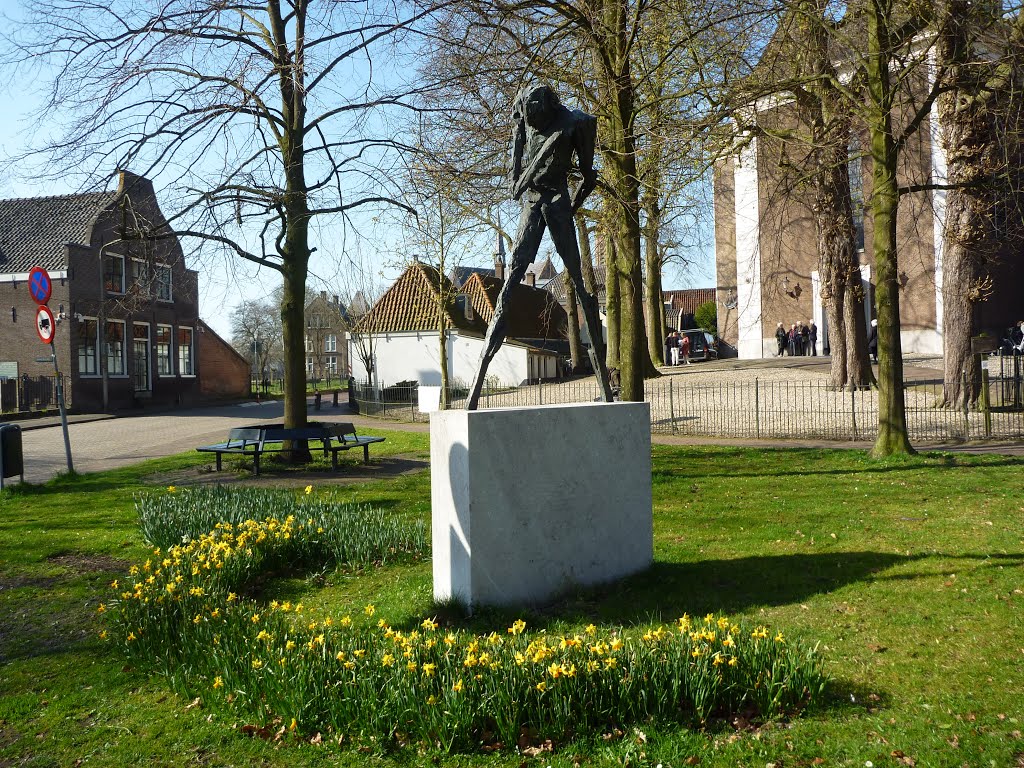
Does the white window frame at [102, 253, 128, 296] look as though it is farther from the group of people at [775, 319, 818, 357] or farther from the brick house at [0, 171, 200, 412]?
the group of people at [775, 319, 818, 357]

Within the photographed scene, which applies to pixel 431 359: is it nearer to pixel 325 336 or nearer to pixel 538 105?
pixel 325 336

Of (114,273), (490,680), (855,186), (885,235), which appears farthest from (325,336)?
(490,680)

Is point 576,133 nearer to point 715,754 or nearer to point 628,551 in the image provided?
point 628,551

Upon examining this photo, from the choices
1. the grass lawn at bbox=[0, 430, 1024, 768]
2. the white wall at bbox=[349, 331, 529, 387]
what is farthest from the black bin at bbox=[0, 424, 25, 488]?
the white wall at bbox=[349, 331, 529, 387]

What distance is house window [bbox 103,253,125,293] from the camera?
3516 centimetres

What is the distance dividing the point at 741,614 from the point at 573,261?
3017 mm

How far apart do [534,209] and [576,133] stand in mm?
677

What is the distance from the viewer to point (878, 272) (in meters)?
11.8

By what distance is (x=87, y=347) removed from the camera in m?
33.2

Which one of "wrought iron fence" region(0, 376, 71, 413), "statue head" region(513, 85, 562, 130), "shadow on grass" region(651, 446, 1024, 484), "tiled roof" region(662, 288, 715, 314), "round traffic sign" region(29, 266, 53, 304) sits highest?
"tiled roof" region(662, 288, 715, 314)

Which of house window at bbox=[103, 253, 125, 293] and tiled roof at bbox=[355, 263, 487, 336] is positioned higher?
house window at bbox=[103, 253, 125, 293]

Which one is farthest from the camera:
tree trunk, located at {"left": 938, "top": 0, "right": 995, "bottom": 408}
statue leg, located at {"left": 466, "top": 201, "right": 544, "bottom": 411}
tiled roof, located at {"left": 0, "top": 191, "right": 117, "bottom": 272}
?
tiled roof, located at {"left": 0, "top": 191, "right": 117, "bottom": 272}

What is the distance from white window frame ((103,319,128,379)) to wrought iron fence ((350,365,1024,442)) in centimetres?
1468

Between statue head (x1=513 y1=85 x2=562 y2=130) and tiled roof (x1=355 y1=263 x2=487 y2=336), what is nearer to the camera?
statue head (x1=513 y1=85 x2=562 y2=130)
